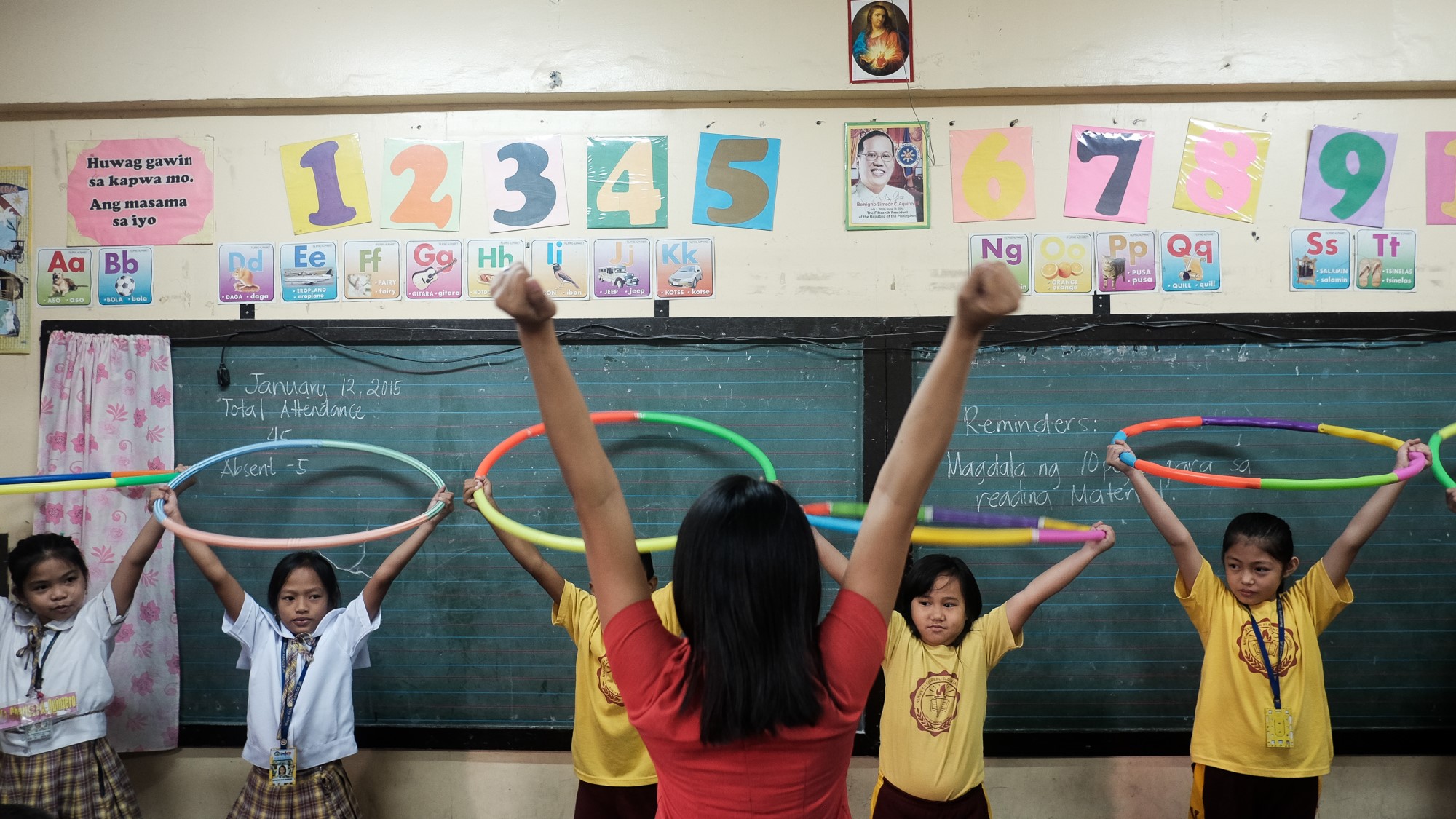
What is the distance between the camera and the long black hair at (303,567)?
9.95ft

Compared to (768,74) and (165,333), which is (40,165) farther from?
(768,74)

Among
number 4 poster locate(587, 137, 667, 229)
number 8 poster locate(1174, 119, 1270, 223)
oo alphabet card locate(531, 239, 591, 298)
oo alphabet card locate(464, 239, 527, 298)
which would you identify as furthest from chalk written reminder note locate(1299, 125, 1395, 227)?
oo alphabet card locate(464, 239, 527, 298)

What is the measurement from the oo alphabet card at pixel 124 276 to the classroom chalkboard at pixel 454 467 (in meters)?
0.31

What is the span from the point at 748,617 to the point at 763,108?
258 centimetres

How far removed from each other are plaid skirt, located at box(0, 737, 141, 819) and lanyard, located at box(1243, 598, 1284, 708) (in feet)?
12.3

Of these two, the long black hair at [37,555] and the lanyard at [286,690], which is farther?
the long black hair at [37,555]

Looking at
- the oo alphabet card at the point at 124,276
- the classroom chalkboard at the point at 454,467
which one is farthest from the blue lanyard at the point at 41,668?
the oo alphabet card at the point at 124,276

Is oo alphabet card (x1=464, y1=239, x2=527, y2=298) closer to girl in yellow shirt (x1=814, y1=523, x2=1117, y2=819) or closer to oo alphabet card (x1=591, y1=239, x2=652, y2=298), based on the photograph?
oo alphabet card (x1=591, y1=239, x2=652, y2=298)

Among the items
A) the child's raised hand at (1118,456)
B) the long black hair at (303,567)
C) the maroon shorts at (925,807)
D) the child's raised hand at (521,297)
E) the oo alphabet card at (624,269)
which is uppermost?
the oo alphabet card at (624,269)

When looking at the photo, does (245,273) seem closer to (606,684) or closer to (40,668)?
(40,668)

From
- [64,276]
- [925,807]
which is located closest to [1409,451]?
[925,807]

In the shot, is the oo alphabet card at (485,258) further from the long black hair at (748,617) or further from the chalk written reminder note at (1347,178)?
the chalk written reminder note at (1347,178)

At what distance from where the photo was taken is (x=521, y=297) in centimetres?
105

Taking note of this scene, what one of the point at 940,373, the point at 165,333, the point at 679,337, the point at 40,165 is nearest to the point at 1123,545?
the point at 679,337
